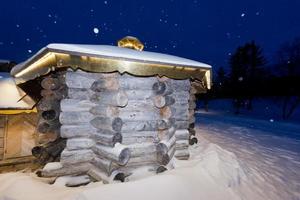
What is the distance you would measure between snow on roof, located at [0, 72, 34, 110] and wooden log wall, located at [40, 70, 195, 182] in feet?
5.49

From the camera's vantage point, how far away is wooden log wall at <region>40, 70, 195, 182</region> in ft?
16.7

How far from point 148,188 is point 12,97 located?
4969mm

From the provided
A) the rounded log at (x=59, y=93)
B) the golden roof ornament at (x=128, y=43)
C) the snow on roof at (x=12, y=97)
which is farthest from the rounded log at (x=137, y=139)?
the golden roof ornament at (x=128, y=43)

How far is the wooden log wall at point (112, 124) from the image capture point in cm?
509

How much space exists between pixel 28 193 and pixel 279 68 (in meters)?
41.5

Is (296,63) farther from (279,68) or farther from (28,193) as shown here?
(28,193)

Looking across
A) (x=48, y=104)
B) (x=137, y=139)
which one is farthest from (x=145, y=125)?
(x=48, y=104)

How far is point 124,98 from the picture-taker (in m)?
5.05

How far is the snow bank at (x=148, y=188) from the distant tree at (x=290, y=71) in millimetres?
29998

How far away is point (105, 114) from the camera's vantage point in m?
5.14

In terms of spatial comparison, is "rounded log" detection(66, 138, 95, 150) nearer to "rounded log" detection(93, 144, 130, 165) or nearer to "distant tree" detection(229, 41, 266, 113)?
"rounded log" detection(93, 144, 130, 165)

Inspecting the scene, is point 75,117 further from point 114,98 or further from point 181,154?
point 181,154

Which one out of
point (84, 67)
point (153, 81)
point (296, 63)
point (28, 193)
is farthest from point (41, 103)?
point (296, 63)

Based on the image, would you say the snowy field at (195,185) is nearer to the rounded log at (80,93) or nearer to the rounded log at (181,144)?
the rounded log at (181,144)
